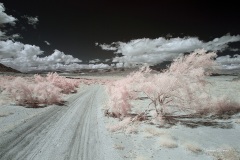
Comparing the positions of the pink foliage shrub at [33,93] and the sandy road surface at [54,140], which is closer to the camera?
the sandy road surface at [54,140]

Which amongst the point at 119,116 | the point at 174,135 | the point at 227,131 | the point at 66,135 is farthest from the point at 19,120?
the point at 227,131

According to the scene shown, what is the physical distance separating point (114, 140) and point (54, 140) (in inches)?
132

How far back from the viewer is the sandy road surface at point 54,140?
10992mm

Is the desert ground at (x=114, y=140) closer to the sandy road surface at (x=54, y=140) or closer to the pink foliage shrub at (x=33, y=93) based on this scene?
the sandy road surface at (x=54, y=140)

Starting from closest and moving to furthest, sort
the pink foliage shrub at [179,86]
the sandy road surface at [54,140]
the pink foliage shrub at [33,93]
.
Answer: the sandy road surface at [54,140] → the pink foliage shrub at [179,86] → the pink foliage shrub at [33,93]

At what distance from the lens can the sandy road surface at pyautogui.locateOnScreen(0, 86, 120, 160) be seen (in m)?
11.0

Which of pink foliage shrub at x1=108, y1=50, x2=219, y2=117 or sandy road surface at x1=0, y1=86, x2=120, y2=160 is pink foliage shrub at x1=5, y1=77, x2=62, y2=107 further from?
pink foliage shrub at x1=108, y1=50, x2=219, y2=117

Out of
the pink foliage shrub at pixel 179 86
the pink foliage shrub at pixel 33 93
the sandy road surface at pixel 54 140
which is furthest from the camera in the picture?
the pink foliage shrub at pixel 33 93

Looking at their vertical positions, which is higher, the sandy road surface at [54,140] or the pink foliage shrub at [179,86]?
the pink foliage shrub at [179,86]

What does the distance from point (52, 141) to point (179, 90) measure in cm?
1077

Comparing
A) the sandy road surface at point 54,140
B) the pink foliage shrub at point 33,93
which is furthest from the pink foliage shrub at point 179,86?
the pink foliage shrub at point 33,93

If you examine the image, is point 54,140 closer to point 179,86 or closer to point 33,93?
point 179,86

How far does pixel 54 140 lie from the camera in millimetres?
13352

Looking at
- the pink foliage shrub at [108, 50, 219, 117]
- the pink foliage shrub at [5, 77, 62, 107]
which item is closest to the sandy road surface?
the pink foliage shrub at [108, 50, 219, 117]
